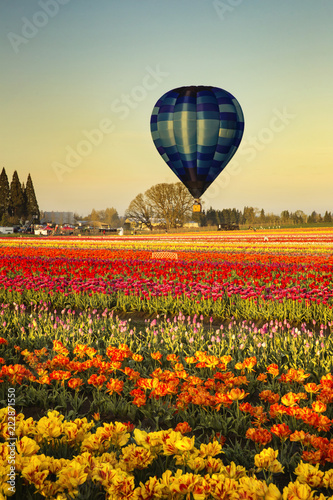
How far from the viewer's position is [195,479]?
1.88 m

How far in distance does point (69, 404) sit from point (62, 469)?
2.20m

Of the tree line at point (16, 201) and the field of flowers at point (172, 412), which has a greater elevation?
the tree line at point (16, 201)

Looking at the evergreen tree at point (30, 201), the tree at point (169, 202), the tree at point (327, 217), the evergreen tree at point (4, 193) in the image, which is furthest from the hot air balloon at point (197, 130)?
the tree at point (327, 217)

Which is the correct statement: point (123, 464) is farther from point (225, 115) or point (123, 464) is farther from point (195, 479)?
point (225, 115)

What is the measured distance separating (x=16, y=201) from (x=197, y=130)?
75072 mm

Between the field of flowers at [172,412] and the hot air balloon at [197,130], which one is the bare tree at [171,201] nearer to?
the hot air balloon at [197,130]

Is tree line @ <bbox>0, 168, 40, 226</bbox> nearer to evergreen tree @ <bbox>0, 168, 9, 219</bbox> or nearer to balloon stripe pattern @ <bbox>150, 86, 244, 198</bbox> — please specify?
evergreen tree @ <bbox>0, 168, 9, 219</bbox>

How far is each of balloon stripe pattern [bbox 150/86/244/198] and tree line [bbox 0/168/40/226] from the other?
2591 inches

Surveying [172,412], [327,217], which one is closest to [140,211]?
[327,217]

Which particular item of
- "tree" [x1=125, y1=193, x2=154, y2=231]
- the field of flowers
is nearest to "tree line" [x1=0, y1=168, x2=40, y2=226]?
"tree" [x1=125, y1=193, x2=154, y2=231]

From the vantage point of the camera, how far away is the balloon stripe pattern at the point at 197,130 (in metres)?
23.1

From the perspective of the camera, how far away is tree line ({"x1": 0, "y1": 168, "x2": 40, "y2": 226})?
8775cm

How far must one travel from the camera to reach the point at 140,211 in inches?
3578

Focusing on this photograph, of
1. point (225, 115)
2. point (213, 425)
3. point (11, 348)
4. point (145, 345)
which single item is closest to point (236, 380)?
point (213, 425)
